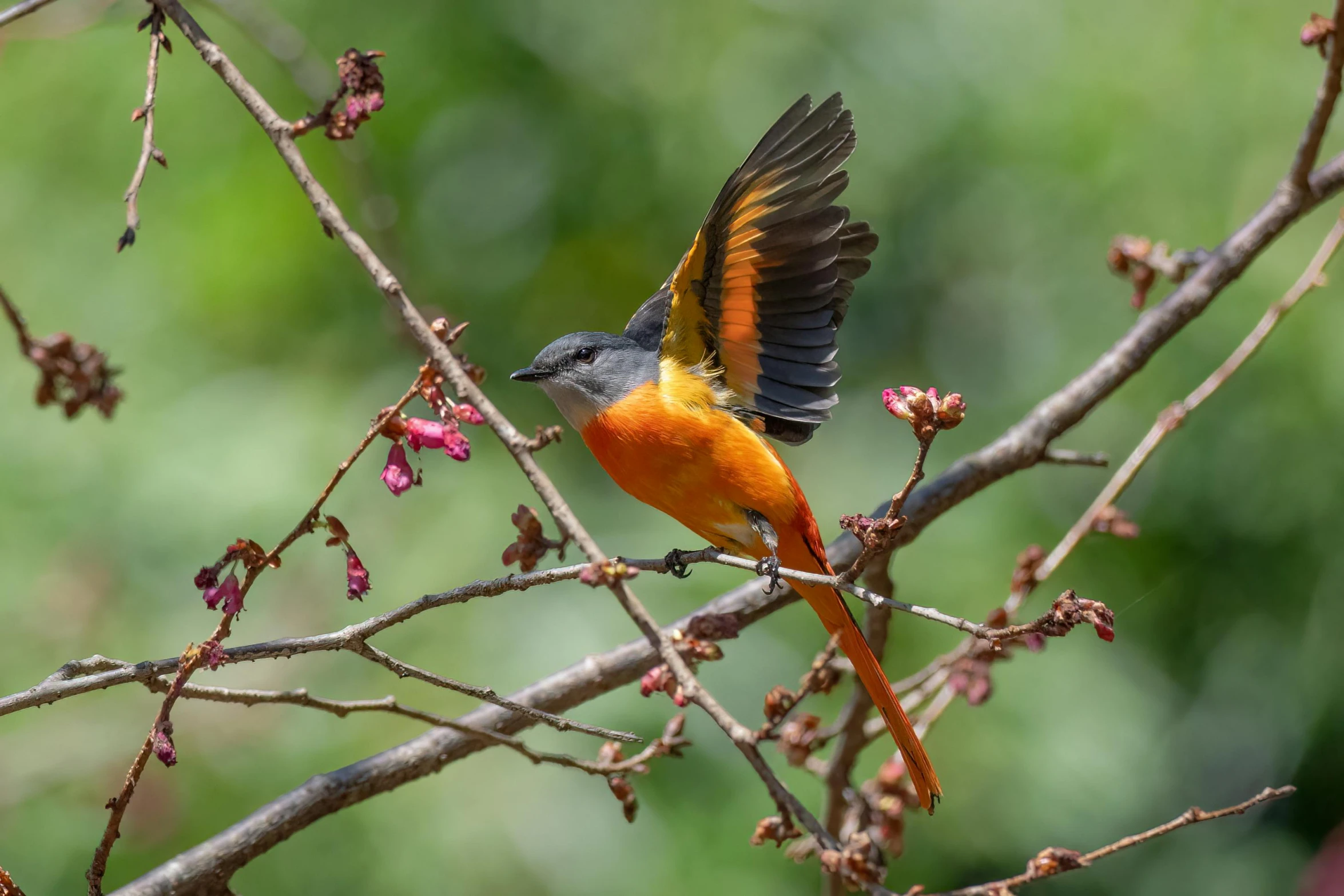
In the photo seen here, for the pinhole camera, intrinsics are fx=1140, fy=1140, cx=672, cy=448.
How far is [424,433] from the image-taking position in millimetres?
1585

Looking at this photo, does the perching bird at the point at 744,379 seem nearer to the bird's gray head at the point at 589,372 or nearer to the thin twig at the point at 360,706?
the bird's gray head at the point at 589,372

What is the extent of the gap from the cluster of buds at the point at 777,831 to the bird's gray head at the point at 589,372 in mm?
1058

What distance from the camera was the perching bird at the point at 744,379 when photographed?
202cm

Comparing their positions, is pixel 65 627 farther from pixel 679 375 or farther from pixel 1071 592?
pixel 1071 592

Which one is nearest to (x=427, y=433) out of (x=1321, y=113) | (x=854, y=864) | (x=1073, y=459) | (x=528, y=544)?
(x=528, y=544)

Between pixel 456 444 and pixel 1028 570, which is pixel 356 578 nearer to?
pixel 456 444

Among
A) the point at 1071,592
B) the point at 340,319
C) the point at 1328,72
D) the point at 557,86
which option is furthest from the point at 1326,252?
the point at 340,319

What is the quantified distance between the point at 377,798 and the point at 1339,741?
10.4ft

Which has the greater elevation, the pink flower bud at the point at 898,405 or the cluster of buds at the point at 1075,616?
the pink flower bud at the point at 898,405

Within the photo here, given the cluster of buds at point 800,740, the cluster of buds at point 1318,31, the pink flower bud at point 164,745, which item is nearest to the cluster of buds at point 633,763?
the cluster of buds at point 800,740

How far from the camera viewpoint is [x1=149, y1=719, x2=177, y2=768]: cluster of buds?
4.46ft

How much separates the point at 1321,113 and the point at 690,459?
1.60 meters

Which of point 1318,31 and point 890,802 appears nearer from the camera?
point 1318,31

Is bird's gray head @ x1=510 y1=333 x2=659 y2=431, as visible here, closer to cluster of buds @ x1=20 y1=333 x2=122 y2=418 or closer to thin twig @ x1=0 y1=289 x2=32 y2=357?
cluster of buds @ x1=20 y1=333 x2=122 y2=418
